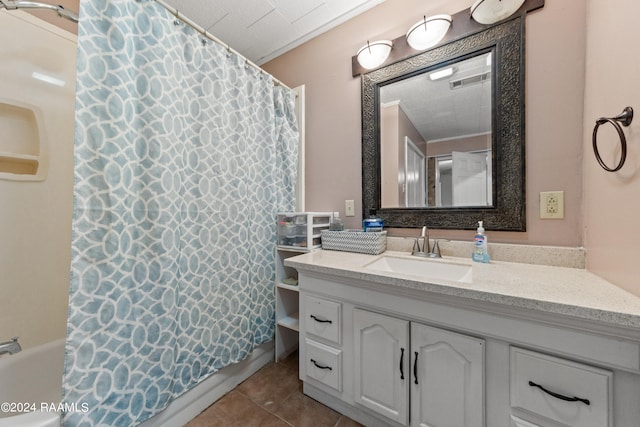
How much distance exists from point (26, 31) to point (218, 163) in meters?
1.11

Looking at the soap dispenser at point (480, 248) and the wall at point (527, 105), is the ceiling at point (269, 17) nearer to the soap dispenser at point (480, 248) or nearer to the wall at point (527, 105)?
the wall at point (527, 105)

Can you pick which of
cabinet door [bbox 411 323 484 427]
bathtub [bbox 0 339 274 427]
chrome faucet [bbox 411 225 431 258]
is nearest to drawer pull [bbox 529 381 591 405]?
cabinet door [bbox 411 323 484 427]

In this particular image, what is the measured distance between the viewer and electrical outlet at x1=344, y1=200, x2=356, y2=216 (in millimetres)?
1635

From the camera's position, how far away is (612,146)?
0.82m

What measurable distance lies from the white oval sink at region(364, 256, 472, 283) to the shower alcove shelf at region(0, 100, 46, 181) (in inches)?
71.0

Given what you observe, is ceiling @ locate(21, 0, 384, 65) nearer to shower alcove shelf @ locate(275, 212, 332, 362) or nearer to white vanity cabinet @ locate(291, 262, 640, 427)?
shower alcove shelf @ locate(275, 212, 332, 362)

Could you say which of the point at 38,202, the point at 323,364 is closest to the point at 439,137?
the point at 323,364

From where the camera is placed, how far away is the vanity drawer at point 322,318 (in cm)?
113

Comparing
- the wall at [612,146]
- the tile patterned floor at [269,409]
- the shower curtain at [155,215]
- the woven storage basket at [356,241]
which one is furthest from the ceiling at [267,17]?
the tile patterned floor at [269,409]

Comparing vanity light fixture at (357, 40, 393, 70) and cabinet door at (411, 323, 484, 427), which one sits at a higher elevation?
vanity light fixture at (357, 40, 393, 70)

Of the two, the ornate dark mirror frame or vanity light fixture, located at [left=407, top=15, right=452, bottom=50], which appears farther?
vanity light fixture, located at [left=407, top=15, right=452, bottom=50]

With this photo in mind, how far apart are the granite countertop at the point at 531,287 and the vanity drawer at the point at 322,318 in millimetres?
178

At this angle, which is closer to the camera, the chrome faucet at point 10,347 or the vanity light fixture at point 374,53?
the chrome faucet at point 10,347

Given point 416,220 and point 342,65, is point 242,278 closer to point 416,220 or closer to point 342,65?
point 416,220
